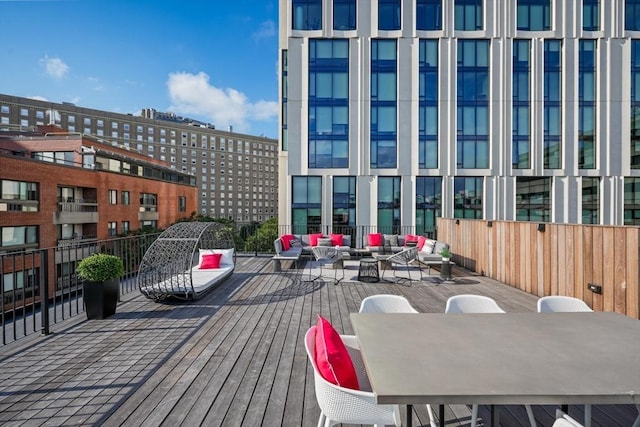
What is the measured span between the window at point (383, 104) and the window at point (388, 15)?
2.88 feet

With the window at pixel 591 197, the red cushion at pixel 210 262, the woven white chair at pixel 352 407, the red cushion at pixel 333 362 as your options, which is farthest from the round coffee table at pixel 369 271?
the window at pixel 591 197

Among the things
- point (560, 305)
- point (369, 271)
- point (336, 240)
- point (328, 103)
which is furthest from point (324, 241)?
point (328, 103)

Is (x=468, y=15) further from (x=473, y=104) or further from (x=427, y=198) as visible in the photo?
(x=427, y=198)

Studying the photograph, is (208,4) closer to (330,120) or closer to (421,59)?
(330,120)

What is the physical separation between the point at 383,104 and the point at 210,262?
1582cm

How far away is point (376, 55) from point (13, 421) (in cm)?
2102

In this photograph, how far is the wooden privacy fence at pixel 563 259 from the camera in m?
3.94

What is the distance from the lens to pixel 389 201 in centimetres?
1838

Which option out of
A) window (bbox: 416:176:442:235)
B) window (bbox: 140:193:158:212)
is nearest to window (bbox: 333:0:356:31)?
window (bbox: 416:176:442:235)

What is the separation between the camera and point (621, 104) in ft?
59.8

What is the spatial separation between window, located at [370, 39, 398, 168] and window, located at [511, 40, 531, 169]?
7.85m

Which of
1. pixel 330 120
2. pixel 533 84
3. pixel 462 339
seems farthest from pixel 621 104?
pixel 462 339

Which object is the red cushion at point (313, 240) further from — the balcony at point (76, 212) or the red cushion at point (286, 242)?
the balcony at point (76, 212)

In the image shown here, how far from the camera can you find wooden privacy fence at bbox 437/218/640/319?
3.94 metres
